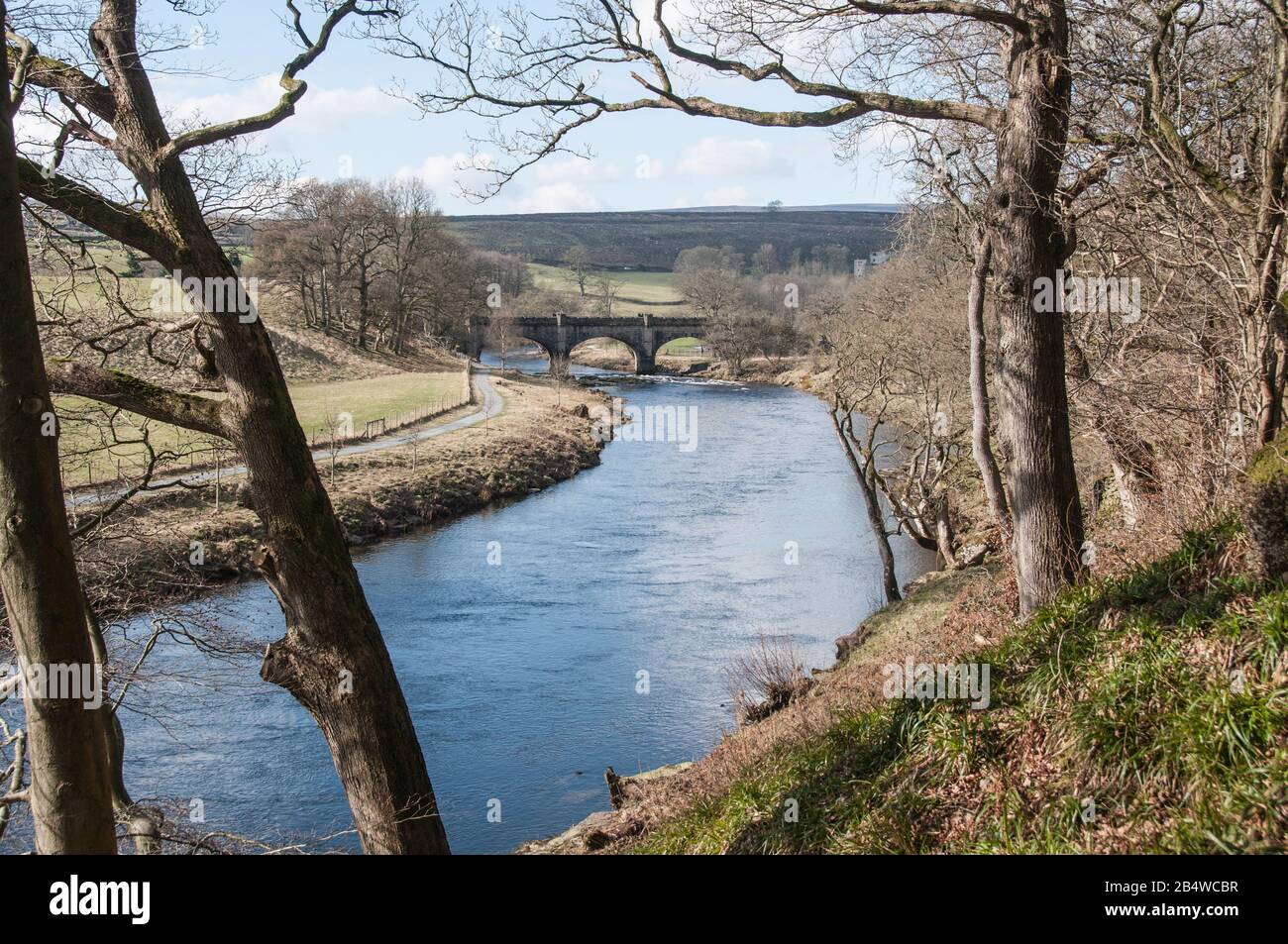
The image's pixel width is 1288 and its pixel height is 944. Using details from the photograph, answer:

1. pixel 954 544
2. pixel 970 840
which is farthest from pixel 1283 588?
pixel 954 544

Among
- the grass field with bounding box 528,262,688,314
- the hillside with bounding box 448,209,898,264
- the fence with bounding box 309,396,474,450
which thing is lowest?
the fence with bounding box 309,396,474,450

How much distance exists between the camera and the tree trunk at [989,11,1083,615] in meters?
8.59

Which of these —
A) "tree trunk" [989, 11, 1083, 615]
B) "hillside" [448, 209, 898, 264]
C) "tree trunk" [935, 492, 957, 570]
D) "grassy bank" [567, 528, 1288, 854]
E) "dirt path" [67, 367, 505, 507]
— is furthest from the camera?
"hillside" [448, 209, 898, 264]

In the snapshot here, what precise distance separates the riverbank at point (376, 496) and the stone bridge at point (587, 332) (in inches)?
865

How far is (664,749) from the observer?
54.5 ft

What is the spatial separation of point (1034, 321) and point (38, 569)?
24.6 feet

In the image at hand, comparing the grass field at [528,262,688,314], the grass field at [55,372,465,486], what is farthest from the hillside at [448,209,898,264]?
the grass field at [55,372,465,486]

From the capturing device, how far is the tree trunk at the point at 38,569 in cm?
550

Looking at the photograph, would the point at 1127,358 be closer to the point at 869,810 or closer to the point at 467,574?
the point at 869,810

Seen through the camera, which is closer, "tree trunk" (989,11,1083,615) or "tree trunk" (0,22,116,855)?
"tree trunk" (0,22,116,855)

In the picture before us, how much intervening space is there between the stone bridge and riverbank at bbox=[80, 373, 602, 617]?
22.0m

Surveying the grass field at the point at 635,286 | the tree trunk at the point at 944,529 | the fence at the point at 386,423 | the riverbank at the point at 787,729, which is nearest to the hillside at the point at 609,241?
the grass field at the point at 635,286

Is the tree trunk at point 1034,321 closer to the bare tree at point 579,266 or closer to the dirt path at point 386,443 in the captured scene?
the dirt path at point 386,443

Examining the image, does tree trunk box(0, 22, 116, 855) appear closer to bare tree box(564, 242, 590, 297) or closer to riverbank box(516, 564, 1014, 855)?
riverbank box(516, 564, 1014, 855)
